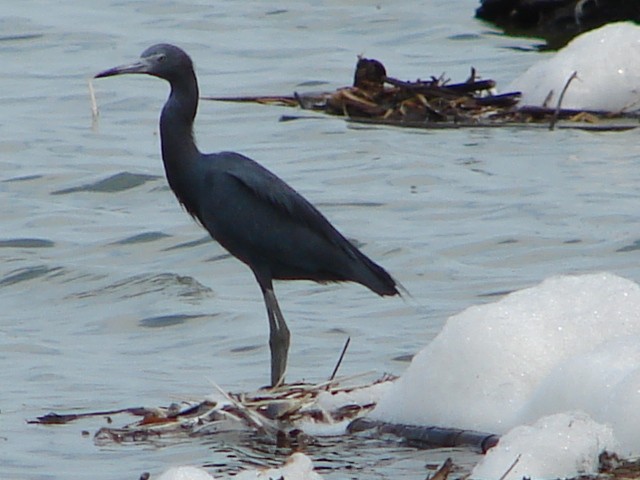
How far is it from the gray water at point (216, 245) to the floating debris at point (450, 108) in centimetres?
12

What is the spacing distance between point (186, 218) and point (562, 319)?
16.5 ft

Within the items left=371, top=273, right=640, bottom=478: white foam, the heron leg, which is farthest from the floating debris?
left=371, top=273, right=640, bottom=478: white foam

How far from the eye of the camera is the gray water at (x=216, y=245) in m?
7.26

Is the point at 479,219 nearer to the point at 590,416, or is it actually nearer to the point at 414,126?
the point at 414,126

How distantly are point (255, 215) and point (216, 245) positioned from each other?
9.59 ft

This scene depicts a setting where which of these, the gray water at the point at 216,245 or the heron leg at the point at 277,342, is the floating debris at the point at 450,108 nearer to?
the gray water at the point at 216,245

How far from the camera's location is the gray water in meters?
7.26

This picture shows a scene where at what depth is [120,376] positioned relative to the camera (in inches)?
293

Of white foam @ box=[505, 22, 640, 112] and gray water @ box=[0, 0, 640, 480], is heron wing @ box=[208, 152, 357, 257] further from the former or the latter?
white foam @ box=[505, 22, 640, 112]

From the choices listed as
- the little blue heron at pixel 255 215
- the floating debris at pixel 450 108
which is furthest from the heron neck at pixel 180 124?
the floating debris at pixel 450 108

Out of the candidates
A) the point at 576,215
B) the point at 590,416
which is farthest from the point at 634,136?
the point at 590,416

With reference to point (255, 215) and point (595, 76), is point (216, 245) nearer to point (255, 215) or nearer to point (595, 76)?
point (255, 215)

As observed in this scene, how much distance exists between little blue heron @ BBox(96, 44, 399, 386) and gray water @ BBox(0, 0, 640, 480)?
415mm

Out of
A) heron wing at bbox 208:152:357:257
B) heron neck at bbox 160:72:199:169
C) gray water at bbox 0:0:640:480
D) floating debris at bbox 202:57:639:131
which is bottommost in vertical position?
gray water at bbox 0:0:640:480
